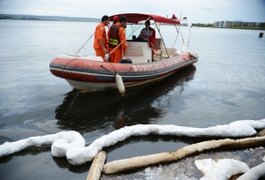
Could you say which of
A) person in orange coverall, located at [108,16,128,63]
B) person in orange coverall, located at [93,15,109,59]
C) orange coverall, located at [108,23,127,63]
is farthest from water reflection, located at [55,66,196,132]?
person in orange coverall, located at [93,15,109,59]

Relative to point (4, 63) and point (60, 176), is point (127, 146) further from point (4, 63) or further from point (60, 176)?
point (4, 63)

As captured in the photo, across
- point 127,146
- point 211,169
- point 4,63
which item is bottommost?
point 4,63

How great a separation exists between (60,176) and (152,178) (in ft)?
4.50

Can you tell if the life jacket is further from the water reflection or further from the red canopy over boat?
the water reflection

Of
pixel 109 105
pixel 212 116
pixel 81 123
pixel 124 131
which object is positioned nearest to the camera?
pixel 124 131

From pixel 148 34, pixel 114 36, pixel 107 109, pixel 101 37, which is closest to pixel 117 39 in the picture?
pixel 114 36

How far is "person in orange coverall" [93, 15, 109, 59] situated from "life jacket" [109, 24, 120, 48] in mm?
181

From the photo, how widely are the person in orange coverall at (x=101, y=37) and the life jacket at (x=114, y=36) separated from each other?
0.18m

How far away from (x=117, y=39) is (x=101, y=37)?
0.47 meters

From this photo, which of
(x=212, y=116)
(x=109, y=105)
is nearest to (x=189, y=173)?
(x=212, y=116)

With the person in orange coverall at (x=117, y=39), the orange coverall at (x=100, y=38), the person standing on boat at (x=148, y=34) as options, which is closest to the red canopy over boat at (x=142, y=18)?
the person standing on boat at (x=148, y=34)

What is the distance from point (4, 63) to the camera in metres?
12.5

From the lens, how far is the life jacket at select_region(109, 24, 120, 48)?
7.43m

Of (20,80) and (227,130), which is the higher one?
(227,130)
